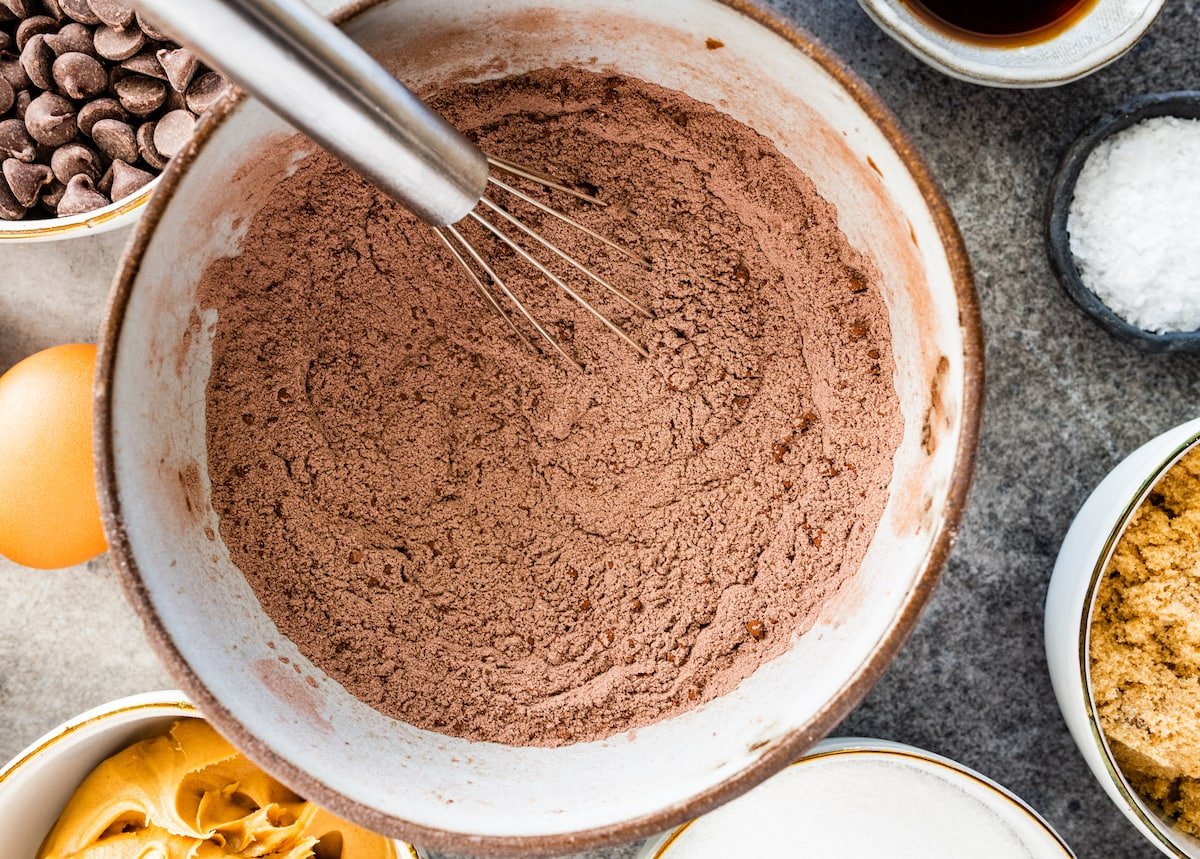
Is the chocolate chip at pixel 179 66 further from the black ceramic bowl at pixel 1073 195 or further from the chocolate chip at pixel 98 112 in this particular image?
the black ceramic bowl at pixel 1073 195

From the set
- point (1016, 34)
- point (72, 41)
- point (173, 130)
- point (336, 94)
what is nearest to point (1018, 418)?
point (1016, 34)

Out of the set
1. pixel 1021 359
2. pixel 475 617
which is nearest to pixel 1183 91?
pixel 1021 359

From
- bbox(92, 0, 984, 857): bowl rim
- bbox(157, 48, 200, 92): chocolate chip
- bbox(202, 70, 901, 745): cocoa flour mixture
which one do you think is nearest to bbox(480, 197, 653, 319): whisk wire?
bbox(202, 70, 901, 745): cocoa flour mixture

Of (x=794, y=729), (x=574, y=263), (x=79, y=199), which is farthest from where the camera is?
(x=79, y=199)

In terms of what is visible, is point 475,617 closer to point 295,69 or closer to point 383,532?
point 383,532

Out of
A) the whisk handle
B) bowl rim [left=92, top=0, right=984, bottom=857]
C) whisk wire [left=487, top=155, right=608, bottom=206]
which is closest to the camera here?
the whisk handle

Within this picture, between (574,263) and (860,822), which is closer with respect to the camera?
(574,263)

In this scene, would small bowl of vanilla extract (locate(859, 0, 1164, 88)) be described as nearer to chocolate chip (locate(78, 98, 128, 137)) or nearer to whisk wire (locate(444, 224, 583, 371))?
whisk wire (locate(444, 224, 583, 371))

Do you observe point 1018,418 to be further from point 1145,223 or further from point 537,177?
point 537,177
